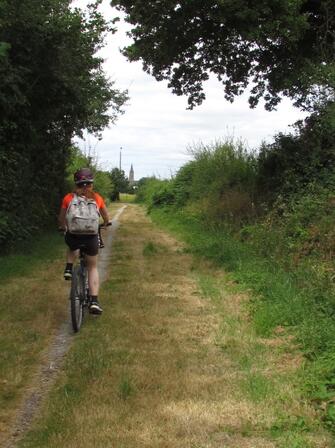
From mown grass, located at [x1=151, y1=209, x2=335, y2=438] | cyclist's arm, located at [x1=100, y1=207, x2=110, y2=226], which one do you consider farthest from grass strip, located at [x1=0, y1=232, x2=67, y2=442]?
mown grass, located at [x1=151, y1=209, x2=335, y2=438]

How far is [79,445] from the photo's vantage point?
152 inches

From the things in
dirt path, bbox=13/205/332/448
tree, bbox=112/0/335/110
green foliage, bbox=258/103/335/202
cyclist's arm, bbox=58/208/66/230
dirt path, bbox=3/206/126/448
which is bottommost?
dirt path, bbox=3/206/126/448

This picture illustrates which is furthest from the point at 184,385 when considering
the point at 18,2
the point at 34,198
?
the point at 34,198

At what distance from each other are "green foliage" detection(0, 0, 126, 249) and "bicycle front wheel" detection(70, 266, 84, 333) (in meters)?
3.56

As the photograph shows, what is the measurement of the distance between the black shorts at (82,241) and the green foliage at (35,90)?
11.1 ft

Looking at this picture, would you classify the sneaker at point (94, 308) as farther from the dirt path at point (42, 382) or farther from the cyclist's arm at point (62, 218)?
the cyclist's arm at point (62, 218)

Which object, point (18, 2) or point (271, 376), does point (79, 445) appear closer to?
point (271, 376)

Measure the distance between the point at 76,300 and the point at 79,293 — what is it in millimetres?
227

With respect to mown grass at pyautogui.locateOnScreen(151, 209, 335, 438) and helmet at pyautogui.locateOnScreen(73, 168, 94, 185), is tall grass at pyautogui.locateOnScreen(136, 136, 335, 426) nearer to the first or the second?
mown grass at pyautogui.locateOnScreen(151, 209, 335, 438)

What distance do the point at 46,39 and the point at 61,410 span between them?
928 centimetres

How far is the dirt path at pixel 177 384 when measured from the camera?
4.00 meters

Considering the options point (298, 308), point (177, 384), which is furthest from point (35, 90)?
point (177, 384)

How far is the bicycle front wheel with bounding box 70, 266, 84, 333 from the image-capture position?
6590 mm

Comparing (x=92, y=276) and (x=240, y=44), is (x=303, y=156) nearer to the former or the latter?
(x=240, y=44)
